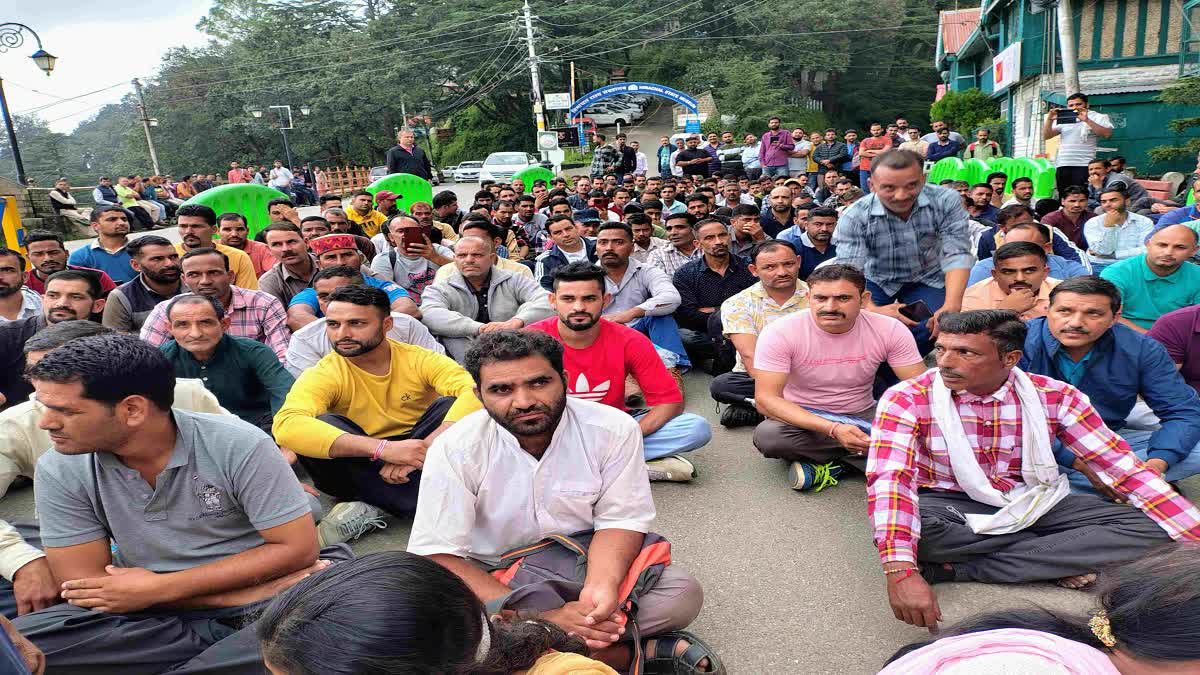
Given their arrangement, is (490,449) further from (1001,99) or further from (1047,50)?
(1001,99)

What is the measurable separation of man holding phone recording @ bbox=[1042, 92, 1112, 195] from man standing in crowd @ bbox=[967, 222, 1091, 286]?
473 centimetres

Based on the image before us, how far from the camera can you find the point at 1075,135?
8891mm

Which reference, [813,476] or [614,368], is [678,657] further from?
[614,368]

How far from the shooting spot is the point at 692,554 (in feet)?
9.97

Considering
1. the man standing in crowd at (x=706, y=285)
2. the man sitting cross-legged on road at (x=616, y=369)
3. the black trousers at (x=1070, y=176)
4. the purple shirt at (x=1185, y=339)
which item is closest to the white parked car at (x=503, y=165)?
the black trousers at (x=1070, y=176)

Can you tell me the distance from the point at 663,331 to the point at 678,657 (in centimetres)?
329

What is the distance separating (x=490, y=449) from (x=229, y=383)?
2030 millimetres

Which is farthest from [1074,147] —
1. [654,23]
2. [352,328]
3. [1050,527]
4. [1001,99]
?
[654,23]

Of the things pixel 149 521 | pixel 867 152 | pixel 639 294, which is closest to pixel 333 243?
pixel 639 294

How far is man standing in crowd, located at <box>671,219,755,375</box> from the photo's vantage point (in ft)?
18.2

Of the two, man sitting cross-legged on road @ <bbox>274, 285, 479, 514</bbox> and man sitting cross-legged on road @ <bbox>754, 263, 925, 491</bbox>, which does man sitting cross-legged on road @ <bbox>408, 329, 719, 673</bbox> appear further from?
man sitting cross-legged on road @ <bbox>754, 263, 925, 491</bbox>

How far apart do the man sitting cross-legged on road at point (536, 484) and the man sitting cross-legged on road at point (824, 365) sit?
1401 millimetres

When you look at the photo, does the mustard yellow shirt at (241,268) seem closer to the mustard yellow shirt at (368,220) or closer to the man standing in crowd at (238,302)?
the man standing in crowd at (238,302)

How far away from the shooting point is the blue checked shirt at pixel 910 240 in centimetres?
453
